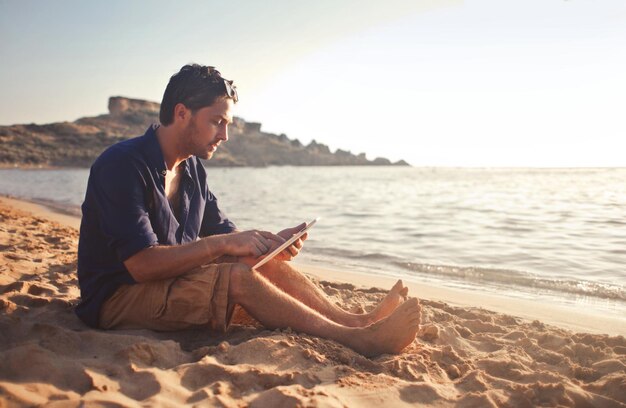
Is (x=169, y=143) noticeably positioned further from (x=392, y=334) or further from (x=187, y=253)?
(x=392, y=334)

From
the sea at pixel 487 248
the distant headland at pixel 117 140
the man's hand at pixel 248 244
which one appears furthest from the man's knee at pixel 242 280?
the distant headland at pixel 117 140

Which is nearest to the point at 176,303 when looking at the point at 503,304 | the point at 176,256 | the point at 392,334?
the point at 176,256

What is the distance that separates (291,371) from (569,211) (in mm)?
12799

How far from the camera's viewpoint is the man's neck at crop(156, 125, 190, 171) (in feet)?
A: 9.36

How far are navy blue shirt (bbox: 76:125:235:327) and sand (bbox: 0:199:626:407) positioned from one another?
0.31 meters

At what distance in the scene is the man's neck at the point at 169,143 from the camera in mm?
2854

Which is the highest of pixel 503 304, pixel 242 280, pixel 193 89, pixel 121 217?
pixel 193 89

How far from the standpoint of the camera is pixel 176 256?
8.23 ft

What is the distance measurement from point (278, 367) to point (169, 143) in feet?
4.95

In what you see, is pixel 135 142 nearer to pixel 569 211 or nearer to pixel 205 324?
pixel 205 324

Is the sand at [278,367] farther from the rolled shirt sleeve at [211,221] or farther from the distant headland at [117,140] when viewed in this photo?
the distant headland at [117,140]

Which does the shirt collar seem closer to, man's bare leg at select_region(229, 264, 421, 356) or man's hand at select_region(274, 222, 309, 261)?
man's bare leg at select_region(229, 264, 421, 356)

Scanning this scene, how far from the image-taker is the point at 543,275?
18.9 feet

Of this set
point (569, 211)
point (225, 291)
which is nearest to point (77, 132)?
point (569, 211)
